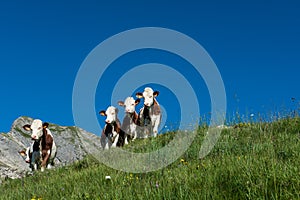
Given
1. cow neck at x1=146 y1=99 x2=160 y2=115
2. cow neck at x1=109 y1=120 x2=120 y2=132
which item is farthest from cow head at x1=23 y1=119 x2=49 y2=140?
cow neck at x1=146 y1=99 x2=160 y2=115

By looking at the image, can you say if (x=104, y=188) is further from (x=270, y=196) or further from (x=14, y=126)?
(x=14, y=126)

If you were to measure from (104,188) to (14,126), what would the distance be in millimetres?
175430

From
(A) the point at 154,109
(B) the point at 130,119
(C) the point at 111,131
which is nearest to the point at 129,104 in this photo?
(B) the point at 130,119

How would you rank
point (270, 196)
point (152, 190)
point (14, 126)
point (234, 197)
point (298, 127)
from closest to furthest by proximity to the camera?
point (270, 196) → point (234, 197) → point (152, 190) → point (298, 127) → point (14, 126)

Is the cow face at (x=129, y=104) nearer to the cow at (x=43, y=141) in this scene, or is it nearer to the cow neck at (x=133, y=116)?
the cow neck at (x=133, y=116)

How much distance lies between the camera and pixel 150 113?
56.6ft

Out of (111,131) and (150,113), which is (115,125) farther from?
(150,113)

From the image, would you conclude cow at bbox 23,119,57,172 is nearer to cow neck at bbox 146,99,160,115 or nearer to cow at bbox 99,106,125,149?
cow at bbox 99,106,125,149

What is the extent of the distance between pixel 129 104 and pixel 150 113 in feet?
5.83

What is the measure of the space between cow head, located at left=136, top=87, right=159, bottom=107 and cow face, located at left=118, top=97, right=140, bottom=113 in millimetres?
602

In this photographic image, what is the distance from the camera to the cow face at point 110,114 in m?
17.9

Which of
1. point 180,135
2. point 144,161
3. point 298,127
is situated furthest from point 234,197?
point 180,135

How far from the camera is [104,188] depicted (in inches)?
203

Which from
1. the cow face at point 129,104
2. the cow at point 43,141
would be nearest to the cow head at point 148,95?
the cow face at point 129,104
